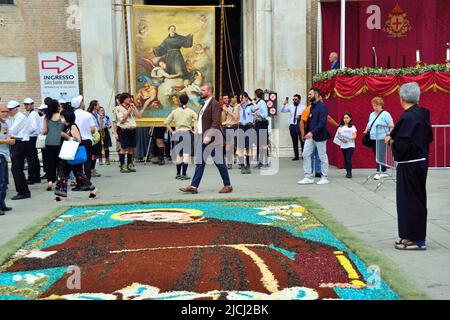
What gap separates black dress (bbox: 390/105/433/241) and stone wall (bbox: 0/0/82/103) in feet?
49.2

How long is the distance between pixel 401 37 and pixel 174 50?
8631 mm

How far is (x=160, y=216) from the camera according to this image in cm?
890

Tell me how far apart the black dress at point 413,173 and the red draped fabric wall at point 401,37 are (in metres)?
13.3

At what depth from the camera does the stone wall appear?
19.2 m

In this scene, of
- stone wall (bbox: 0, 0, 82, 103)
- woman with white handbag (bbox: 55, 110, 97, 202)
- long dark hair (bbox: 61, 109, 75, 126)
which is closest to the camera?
woman with white handbag (bbox: 55, 110, 97, 202)

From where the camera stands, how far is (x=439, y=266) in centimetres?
580

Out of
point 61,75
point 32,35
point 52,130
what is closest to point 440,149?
point 52,130

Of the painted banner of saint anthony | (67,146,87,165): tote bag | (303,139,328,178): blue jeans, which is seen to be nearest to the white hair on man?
(303,139,328,178): blue jeans

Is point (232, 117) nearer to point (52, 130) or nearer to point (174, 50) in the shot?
point (174, 50)

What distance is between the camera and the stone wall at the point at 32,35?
63.2 ft

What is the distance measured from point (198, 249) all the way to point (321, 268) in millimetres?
1519

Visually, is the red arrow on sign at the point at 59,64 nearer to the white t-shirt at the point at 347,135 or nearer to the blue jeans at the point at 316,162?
the blue jeans at the point at 316,162

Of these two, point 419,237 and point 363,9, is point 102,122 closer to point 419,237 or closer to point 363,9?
point 363,9

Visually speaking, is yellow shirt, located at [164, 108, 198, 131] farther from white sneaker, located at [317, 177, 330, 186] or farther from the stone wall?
the stone wall
